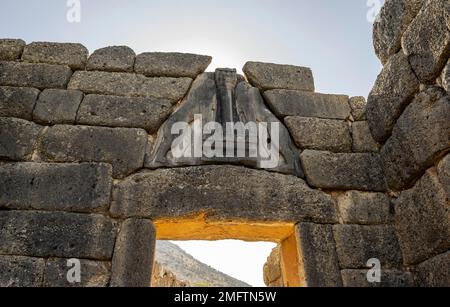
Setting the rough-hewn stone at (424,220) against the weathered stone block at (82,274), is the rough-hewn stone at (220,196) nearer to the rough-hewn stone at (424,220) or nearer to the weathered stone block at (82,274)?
→ the weathered stone block at (82,274)

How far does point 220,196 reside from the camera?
129 inches

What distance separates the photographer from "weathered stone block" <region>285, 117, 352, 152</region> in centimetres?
381

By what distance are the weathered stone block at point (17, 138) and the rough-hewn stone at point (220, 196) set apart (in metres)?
0.96

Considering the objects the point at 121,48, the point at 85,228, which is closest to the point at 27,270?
the point at 85,228

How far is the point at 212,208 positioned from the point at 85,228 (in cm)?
109

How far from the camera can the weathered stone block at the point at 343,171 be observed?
3.56 meters

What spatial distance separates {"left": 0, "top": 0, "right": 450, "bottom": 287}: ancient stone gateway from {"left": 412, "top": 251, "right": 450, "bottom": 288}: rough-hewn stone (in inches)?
0.7

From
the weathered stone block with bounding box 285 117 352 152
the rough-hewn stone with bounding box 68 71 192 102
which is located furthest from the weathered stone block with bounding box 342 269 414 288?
the rough-hewn stone with bounding box 68 71 192 102

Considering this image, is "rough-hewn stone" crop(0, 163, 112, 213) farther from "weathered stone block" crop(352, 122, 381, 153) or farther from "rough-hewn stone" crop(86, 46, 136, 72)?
"weathered stone block" crop(352, 122, 381, 153)

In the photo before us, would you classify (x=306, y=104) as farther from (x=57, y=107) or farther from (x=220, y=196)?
(x=57, y=107)

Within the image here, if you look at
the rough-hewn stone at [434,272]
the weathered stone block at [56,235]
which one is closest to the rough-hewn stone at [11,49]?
the weathered stone block at [56,235]

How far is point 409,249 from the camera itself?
3203 mm

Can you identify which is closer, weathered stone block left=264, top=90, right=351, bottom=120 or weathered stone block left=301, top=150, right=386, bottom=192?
weathered stone block left=301, top=150, right=386, bottom=192
